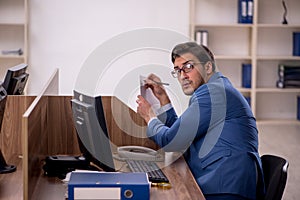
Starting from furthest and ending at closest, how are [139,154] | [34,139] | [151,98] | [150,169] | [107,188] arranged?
[151,98], [139,154], [150,169], [34,139], [107,188]

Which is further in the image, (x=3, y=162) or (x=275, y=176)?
(x=3, y=162)

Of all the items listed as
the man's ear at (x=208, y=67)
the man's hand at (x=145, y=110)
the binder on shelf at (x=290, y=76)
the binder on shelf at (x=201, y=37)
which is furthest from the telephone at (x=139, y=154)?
the binder on shelf at (x=290, y=76)

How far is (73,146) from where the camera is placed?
9.67ft

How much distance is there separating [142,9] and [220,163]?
4.43 metres

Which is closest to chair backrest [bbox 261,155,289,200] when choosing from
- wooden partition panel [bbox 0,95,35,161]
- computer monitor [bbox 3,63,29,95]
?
wooden partition panel [bbox 0,95,35,161]

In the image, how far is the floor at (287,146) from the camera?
15.2ft

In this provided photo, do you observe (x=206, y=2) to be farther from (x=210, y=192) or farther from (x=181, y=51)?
(x=210, y=192)

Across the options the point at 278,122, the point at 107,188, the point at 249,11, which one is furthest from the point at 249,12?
the point at 107,188

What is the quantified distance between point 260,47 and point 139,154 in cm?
469

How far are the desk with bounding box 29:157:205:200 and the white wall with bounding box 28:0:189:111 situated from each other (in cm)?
438

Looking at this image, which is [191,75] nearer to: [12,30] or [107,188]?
[107,188]

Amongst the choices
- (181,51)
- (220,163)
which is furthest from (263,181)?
(181,51)

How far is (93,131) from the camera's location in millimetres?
2289

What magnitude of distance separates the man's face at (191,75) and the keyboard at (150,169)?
0.44 m
